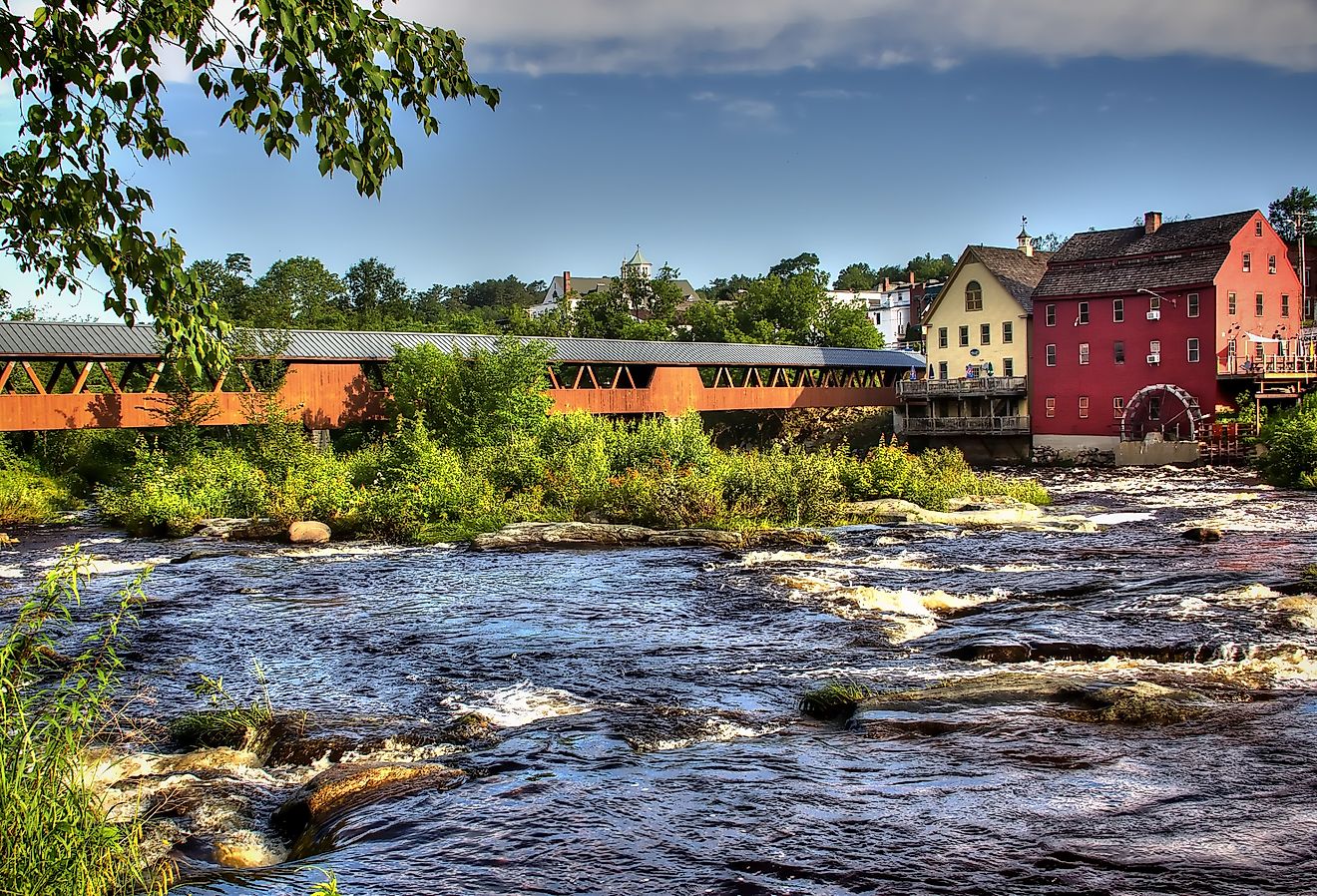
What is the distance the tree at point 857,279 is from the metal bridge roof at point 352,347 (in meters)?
80.2

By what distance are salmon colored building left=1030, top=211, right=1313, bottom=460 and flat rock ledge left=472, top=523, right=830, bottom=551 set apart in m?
26.8

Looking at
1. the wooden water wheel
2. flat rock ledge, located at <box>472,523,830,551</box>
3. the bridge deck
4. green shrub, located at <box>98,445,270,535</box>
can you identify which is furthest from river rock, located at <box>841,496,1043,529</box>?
the wooden water wheel

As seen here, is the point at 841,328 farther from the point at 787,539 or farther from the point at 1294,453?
the point at 787,539

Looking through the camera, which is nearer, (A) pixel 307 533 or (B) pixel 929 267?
(A) pixel 307 533

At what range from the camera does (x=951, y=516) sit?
25234 millimetres

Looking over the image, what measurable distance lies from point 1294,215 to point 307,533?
76.1 m

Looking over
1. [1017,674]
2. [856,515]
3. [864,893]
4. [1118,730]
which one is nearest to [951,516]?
[856,515]

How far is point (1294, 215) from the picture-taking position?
74.2 meters

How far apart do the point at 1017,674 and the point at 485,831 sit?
5886 mm

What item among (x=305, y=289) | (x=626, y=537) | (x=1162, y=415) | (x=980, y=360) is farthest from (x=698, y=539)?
(x=305, y=289)

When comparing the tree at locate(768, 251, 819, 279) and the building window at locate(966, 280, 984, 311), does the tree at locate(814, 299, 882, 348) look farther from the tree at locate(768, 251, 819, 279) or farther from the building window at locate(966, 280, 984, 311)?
the tree at locate(768, 251, 819, 279)

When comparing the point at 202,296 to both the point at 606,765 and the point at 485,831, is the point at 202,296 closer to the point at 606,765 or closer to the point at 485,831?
the point at 485,831

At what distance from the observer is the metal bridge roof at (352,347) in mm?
28594

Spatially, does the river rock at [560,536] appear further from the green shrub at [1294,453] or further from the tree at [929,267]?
the tree at [929,267]
